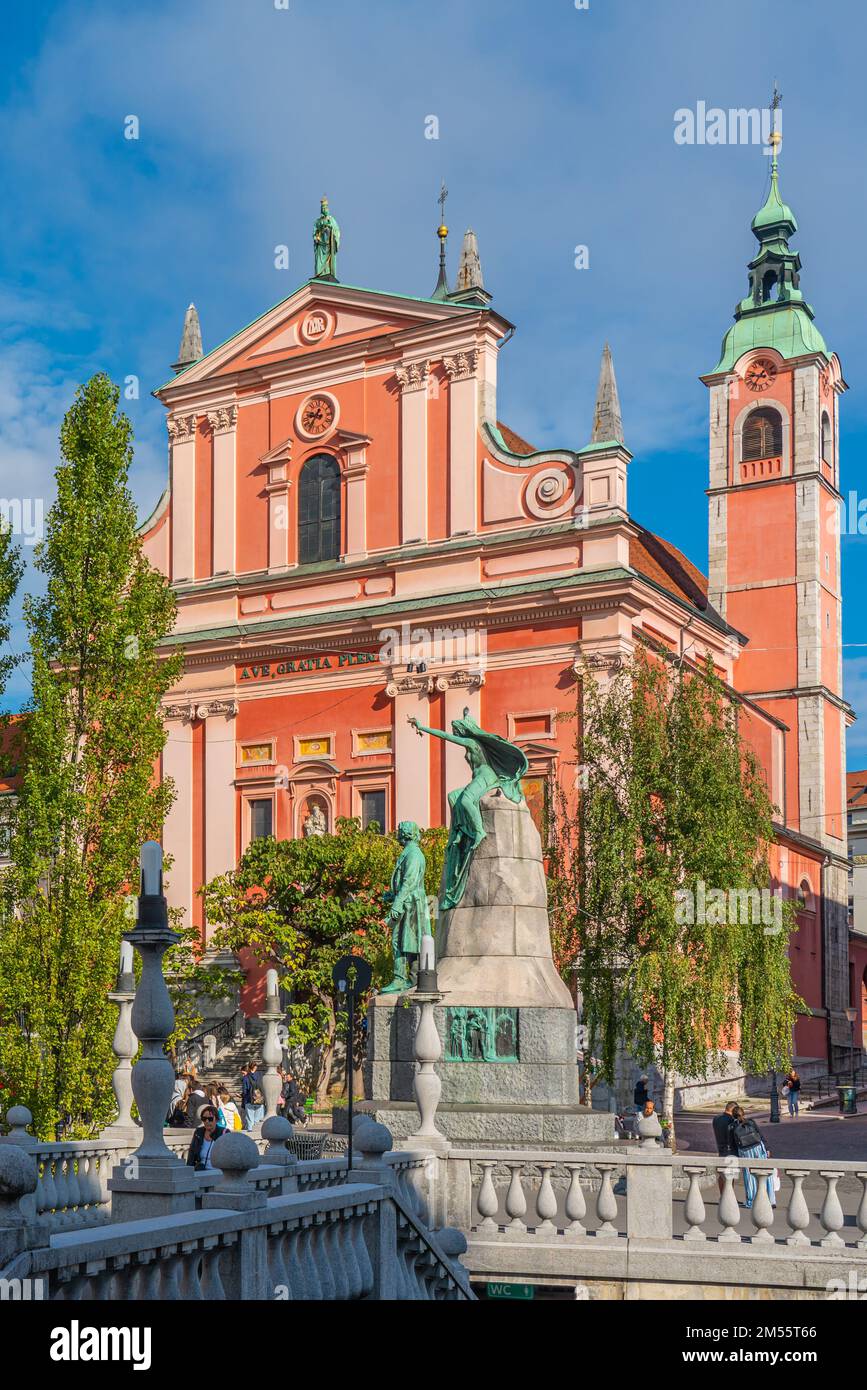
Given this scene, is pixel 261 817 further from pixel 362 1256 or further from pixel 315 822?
pixel 362 1256

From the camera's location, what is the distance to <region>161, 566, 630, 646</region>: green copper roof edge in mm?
34406

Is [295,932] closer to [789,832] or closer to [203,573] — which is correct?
[203,573]

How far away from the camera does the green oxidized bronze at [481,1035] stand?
16.1 meters

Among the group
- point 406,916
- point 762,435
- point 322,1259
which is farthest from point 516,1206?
point 762,435

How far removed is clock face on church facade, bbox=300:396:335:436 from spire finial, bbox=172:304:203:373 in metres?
4.31

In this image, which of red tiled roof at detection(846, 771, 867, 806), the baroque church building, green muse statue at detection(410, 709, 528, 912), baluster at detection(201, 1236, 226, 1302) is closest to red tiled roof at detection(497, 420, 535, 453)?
the baroque church building

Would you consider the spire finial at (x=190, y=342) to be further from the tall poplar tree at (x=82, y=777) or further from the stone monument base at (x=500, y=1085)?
the stone monument base at (x=500, y=1085)

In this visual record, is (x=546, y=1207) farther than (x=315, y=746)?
No

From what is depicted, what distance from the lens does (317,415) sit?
3956cm

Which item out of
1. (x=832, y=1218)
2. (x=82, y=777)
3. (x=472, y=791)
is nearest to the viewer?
(x=832, y=1218)

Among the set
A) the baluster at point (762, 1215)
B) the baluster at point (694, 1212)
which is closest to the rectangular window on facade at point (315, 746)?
the baluster at point (694, 1212)

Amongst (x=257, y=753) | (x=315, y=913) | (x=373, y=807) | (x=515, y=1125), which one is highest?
(x=257, y=753)

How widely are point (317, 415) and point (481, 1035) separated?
25882 mm

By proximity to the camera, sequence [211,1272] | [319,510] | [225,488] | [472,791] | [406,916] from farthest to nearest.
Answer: [225,488]
[319,510]
[406,916]
[472,791]
[211,1272]
